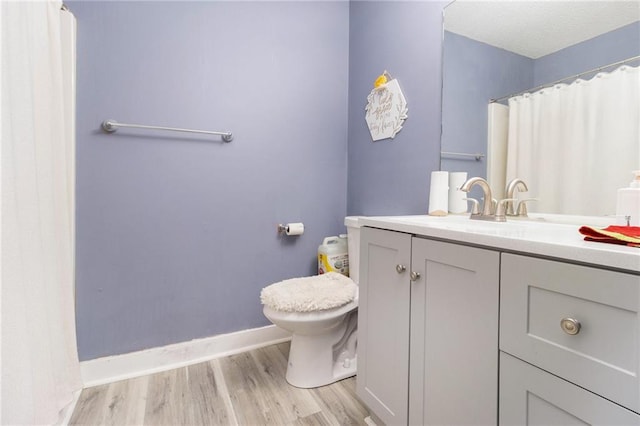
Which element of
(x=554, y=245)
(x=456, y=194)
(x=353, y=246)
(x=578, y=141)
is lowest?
(x=353, y=246)

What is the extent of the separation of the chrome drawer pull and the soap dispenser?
45 centimetres

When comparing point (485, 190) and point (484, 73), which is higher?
point (484, 73)

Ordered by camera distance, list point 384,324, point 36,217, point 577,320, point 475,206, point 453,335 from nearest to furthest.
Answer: point 577,320, point 453,335, point 36,217, point 384,324, point 475,206

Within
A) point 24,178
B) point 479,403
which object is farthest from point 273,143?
point 479,403

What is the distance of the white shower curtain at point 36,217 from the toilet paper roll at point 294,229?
1000mm

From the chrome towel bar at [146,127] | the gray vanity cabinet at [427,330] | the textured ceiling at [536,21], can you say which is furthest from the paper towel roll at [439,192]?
the chrome towel bar at [146,127]

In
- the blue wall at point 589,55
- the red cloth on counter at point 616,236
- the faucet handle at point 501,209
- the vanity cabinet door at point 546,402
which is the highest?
the blue wall at point 589,55

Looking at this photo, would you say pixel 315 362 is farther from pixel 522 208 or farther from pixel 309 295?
pixel 522 208

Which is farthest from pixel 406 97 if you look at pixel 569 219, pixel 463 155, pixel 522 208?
pixel 569 219

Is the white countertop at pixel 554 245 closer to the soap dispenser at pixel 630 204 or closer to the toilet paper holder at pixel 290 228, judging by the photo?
the soap dispenser at pixel 630 204

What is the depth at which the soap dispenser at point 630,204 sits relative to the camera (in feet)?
2.52

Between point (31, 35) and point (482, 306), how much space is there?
1522 mm

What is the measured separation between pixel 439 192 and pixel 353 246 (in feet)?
1.85

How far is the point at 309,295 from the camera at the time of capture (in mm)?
1325
